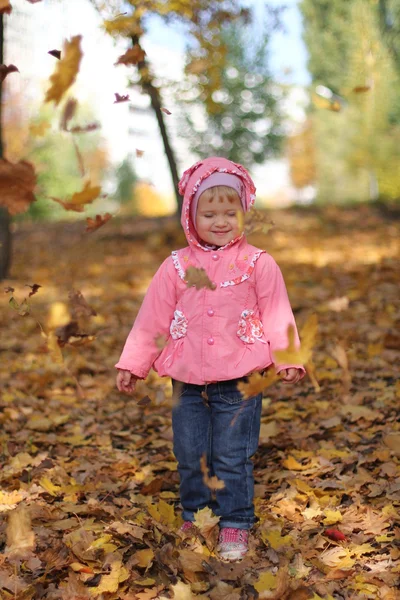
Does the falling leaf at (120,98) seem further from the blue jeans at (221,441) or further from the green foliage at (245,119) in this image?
the green foliage at (245,119)

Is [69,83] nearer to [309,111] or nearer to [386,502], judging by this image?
[386,502]

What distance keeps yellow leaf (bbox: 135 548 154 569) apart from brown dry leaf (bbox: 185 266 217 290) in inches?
40.6

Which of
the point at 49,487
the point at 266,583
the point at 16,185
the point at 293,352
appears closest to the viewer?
the point at 16,185

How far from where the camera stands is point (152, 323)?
9.35ft

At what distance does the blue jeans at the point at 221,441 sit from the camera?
9.18 feet

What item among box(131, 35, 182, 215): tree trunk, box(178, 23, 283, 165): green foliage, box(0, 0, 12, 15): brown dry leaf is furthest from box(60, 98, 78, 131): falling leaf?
box(178, 23, 283, 165): green foliage

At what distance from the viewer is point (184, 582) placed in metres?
2.51

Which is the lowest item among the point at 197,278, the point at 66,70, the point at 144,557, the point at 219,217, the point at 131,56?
the point at 144,557

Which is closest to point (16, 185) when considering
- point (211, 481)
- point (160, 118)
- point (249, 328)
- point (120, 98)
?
point (120, 98)

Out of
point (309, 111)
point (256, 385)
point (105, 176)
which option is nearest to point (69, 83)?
point (256, 385)

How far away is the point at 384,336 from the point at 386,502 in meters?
2.73

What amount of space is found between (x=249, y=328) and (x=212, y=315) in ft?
0.52

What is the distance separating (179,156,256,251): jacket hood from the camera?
2.79 meters

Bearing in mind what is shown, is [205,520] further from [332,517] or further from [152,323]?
[152,323]
